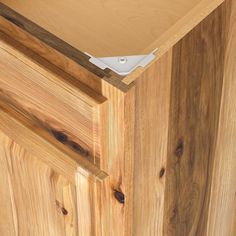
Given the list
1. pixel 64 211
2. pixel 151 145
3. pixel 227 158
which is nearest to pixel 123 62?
pixel 151 145

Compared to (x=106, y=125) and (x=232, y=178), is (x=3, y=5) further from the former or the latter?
(x=232, y=178)

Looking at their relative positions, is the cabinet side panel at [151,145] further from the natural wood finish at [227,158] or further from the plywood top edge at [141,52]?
Answer: the natural wood finish at [227,158]

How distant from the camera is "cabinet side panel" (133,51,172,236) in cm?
75

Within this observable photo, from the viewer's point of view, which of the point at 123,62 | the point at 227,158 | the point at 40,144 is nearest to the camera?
the point at 123,62

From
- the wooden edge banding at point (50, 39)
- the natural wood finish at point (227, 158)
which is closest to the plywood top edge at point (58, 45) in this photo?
the wooden edge banding at point (50, 39)

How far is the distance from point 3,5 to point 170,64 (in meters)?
0.21

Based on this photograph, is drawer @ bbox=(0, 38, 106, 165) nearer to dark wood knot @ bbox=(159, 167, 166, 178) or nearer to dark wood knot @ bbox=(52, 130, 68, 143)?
dark wood knot @ bbox=(52, 130, 68, 143)

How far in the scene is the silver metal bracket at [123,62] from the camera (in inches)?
27.5

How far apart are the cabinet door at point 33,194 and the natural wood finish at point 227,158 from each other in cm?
24

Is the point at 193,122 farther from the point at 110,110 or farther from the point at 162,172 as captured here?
the point at 110,110

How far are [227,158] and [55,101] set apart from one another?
0.33m

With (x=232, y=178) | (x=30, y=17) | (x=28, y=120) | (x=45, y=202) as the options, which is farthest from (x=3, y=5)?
(x=232, y=178)

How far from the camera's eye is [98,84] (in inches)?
28.1

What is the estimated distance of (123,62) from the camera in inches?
27.8
